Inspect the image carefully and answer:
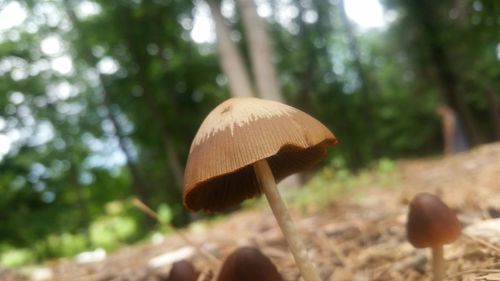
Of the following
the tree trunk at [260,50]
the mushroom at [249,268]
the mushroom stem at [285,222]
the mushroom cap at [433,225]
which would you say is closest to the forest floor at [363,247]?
the mushroom cap at [433,225]

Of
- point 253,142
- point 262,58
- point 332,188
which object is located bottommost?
point 332,188

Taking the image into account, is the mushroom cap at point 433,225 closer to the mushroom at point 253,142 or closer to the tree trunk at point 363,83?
the mushroom at point 253,142

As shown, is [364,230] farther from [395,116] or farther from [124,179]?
[395,116]

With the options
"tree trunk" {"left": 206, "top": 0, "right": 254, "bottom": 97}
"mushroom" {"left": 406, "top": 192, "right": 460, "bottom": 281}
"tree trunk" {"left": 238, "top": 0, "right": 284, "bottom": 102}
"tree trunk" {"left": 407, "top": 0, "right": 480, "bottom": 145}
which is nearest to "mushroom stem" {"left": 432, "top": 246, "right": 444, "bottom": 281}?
"mushroom" {"left": 406, "top": 192, "right": 460, "bottom": 281}

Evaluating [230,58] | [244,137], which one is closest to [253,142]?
[244,137]

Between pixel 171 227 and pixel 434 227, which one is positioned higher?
pixel 171 227

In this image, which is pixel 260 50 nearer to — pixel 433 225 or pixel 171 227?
pixel 171 227
